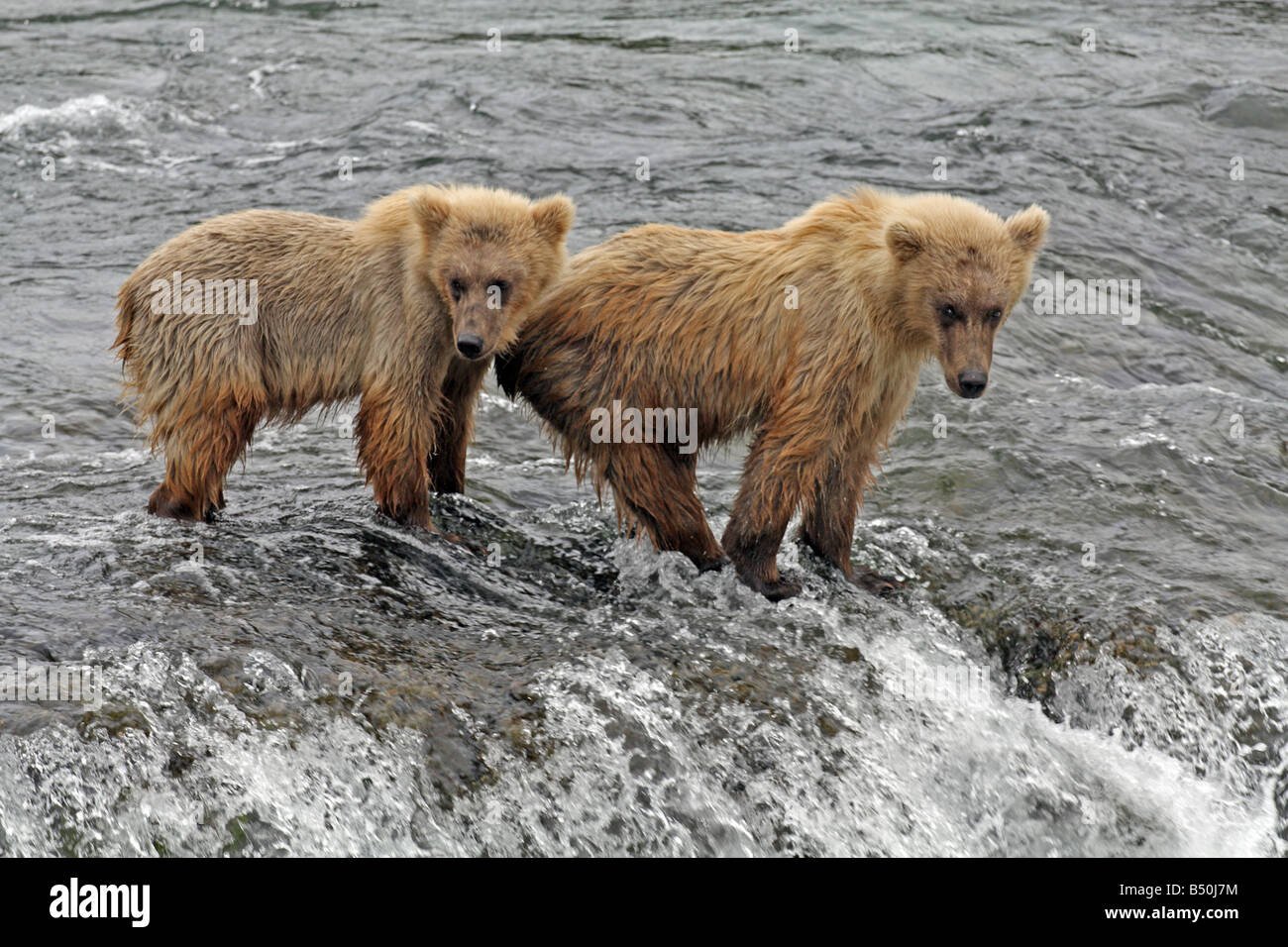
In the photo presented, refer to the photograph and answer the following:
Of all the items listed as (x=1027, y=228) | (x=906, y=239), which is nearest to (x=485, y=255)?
(x=906, y=239)

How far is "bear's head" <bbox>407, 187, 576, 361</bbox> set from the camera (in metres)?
6.11

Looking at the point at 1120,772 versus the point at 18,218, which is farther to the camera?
the point at 18,218

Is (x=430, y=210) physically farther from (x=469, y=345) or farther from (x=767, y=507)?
(x=767, y=507)

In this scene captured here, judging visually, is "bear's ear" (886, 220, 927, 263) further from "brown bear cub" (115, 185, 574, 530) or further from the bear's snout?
the bear's snout

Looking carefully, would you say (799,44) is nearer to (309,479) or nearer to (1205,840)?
(309,479)

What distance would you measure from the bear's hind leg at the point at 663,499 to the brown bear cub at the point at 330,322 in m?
0.75

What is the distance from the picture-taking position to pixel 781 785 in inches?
208

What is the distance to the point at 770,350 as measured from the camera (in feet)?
20.6

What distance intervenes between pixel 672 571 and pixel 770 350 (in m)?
1.06

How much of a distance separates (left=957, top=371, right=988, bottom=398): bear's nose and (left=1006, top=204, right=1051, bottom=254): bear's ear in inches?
25.6

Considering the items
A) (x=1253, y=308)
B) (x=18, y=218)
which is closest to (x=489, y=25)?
(x=18, y=218)

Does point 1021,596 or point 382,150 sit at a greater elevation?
point 382,150

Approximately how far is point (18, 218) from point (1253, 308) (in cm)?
869

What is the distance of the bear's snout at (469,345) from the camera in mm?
5910
